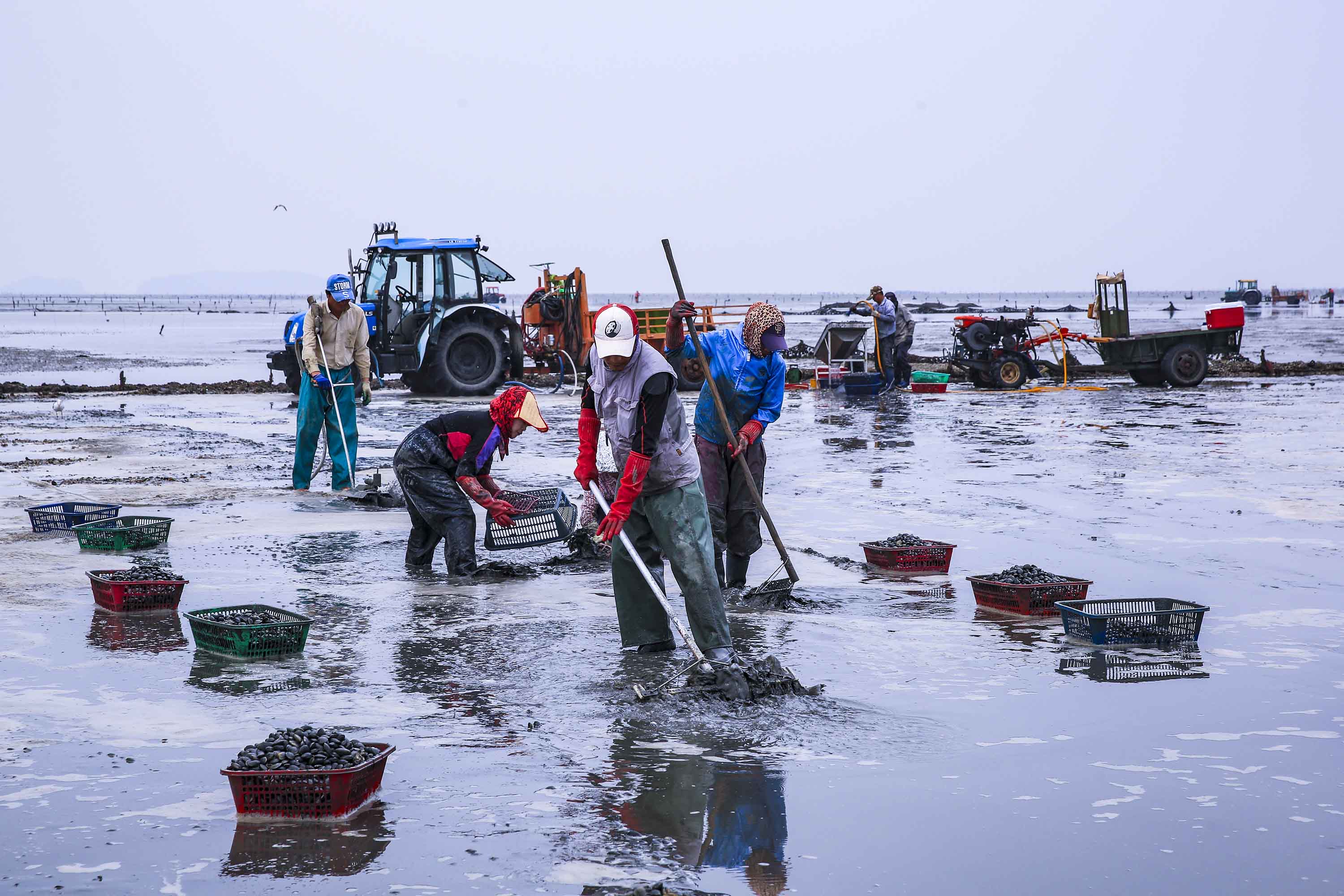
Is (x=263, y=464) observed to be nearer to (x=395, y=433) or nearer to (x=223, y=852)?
(x=395, y=433)

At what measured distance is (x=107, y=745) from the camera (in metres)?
4.45

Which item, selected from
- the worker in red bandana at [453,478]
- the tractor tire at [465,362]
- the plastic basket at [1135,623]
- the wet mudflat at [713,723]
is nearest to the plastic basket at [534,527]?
the wet mudflat at [713,723]

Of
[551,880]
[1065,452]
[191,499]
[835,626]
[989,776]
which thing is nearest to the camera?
[551,880]

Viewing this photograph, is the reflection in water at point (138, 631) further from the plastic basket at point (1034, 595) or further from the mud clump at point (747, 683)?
the plastic basket at point (1034, 595)

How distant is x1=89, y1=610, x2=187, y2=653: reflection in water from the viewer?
19.1ft

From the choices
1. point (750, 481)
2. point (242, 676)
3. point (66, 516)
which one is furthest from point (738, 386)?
point (66, 516)

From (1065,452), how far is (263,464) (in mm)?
8769

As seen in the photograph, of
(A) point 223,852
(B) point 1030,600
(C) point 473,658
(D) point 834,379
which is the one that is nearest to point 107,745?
(A) point 223,852

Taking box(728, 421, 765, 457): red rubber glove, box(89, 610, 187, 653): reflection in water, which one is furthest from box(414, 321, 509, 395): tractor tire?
box(89, 610, 187, 653): reflection in water

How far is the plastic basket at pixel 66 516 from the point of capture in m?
8.48

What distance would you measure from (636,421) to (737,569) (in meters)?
2.29

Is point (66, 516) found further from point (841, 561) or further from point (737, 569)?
point (841, 561)

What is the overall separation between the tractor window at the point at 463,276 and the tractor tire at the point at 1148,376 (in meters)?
12.5

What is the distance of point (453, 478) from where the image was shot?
760 cm
